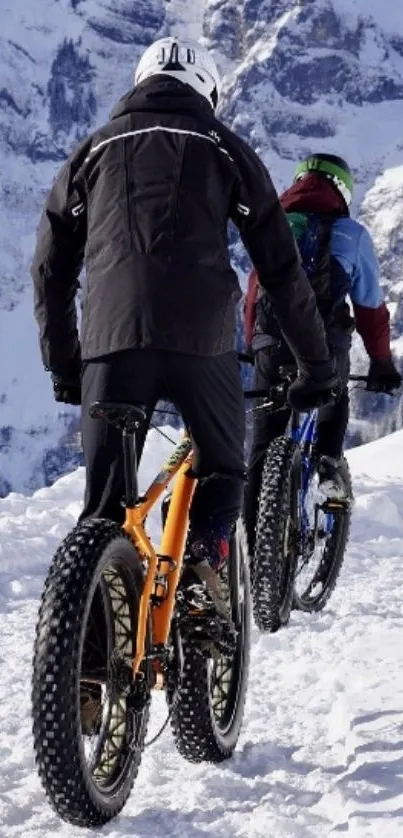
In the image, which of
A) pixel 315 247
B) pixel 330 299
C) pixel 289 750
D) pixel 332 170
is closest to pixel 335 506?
pixel 330 299

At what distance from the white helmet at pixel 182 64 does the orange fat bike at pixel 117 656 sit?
46.3 inches

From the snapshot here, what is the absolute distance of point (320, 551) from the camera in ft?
21.6

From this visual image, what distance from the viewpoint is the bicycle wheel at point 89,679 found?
301cm

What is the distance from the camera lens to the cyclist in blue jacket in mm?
5828

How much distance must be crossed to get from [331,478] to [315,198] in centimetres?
163

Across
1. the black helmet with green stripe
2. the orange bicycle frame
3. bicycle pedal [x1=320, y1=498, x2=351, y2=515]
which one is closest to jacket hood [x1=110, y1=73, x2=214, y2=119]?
the orange bicycle frame

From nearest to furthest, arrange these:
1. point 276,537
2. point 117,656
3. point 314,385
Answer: point 117,656
point 314,385
point 276,537

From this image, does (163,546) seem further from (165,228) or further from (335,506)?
(335,506)

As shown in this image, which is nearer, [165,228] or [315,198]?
[165,228]

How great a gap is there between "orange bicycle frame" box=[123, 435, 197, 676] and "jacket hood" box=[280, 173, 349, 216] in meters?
2.41

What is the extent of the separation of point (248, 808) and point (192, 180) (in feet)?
6.48

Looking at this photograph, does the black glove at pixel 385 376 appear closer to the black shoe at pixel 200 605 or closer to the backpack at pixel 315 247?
the backpack at pixel 315 247

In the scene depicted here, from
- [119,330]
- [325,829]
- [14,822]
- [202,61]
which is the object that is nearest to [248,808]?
[325,829]

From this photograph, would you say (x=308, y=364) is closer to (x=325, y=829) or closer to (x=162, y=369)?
(x=162, y=369)
